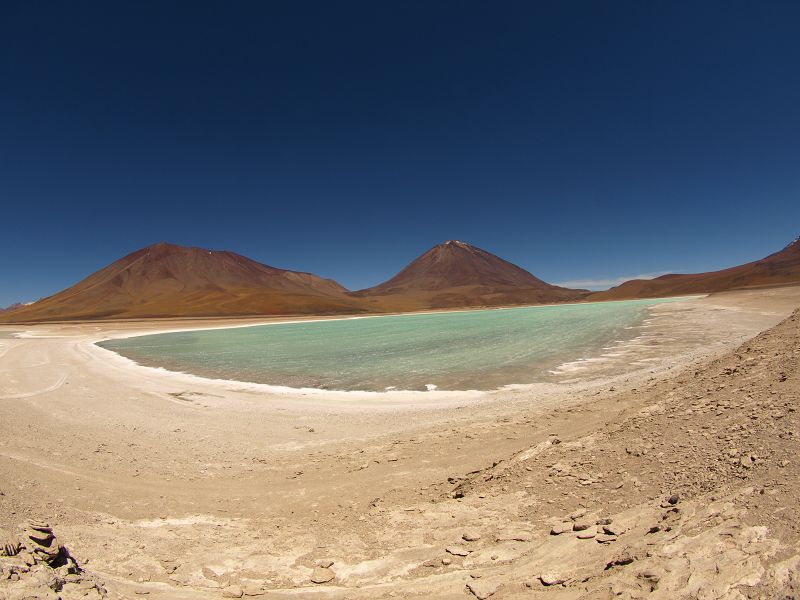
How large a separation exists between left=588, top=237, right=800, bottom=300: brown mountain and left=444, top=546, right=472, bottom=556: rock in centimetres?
14732

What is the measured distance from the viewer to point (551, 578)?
3.25m

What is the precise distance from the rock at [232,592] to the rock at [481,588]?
6.56ft

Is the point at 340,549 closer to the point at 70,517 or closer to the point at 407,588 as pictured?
the point at 407,588

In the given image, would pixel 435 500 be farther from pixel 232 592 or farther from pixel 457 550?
pixel 232 592

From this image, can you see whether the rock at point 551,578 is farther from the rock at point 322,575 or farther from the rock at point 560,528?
the rock at point 322,575

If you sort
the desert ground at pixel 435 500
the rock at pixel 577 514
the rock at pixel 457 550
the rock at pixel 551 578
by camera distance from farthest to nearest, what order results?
1. the rock at pixel 577 514
2. the rock at pixel 457 550
3. the rock at pixel 551 578
4. the desert ground at pixel 435 500


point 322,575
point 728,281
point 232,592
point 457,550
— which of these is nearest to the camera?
point 232,592

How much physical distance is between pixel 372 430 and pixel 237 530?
4127 millimetres

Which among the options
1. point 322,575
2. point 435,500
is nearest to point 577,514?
point 435,500

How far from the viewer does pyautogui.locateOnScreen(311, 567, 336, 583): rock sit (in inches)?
147

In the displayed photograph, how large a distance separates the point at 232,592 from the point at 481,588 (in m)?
2.17

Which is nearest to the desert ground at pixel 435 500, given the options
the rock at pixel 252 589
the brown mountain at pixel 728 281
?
the rock at pixel 252 589

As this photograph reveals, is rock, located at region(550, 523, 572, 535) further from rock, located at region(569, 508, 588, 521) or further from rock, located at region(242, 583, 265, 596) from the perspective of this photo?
rock, located at region(242, 583, 265, 596)

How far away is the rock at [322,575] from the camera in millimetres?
3722
